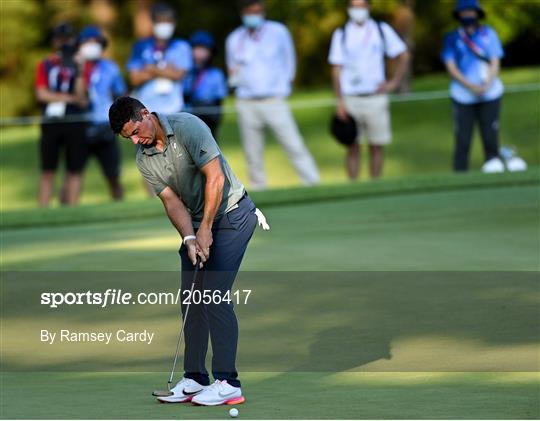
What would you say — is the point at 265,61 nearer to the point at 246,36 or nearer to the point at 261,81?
the point at 261,81

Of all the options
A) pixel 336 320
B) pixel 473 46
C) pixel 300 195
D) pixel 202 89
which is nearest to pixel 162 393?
pixel 336 320

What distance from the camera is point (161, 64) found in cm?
1625

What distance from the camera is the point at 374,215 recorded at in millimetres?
13516

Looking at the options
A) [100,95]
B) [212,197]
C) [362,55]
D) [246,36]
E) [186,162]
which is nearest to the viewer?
[212,197]

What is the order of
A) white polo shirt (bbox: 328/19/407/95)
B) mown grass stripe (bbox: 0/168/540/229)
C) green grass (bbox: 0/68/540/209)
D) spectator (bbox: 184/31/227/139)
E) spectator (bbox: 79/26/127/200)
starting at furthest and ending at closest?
green grass (bbox: 0/68/540/209)
spectator (bbox: 184/31/227/139)
spectator (bbox: 79/26/127/200)
white polo shirt (bbox: 328/19/407/95)
mown grass stripe (bbox: 0/168/540/229)

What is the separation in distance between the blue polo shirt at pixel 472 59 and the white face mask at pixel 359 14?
94 cm

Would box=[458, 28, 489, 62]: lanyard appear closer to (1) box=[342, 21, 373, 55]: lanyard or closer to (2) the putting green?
(1) box=[342, 21, 373, 55]: lanyard

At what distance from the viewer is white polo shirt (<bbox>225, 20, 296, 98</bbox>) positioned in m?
16.2

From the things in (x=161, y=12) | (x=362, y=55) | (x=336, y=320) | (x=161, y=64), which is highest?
(x=161, y=12)

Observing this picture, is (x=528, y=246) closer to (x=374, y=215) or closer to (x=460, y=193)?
(x=374, y=215)

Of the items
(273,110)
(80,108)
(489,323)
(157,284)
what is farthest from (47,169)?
(489,323)

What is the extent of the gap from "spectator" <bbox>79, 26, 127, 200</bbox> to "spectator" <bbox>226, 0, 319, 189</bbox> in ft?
4.62

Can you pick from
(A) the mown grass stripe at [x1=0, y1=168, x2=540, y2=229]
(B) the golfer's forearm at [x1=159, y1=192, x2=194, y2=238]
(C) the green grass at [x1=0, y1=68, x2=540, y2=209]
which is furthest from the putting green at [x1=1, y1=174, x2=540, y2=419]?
(C) the green grass at [x1=0, y1=68, x2=540, y2=209]

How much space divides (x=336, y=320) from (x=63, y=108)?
26.4 feet
